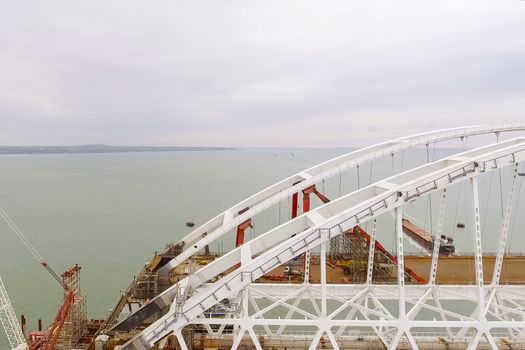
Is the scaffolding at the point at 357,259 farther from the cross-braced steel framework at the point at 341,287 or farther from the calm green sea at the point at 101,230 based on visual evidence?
the cross-braced steel framework at the point at 341,287

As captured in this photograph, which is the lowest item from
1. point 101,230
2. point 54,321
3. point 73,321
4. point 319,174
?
point 101,230

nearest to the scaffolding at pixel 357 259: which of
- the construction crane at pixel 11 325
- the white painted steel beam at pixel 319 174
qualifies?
the white painted steel beam at pixel 319 174

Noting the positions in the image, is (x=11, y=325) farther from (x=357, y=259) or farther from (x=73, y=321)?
(x=357, y=259)

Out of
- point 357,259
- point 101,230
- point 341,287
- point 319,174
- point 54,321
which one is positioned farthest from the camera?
point 101,230

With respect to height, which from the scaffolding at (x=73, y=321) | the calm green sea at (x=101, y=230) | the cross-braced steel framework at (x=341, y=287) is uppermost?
the cross-braced steel framework at (x=341, y=287)

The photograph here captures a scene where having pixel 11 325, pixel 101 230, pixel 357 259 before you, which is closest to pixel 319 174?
pixel 357 259

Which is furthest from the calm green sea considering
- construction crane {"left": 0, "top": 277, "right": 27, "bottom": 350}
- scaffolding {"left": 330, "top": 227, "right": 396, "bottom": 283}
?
scaffolding {"left": 330, "top": 227, "right": 396, "bottom": 283}

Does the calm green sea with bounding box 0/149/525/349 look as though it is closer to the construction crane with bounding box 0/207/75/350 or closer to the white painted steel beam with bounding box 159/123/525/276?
the construction crane with bounding box 0/207/75/350

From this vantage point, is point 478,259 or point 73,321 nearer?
point 478,259

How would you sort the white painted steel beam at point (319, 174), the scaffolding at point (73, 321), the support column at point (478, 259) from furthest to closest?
the white painted steel beam at point (319, 174) < the scaffolding at point (73, 321) < the support column at point (478, 259)

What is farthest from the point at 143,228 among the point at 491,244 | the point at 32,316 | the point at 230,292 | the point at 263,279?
the point at 491,244

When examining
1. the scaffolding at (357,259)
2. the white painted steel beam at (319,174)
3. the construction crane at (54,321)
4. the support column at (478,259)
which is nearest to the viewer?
the support column at (478,259)
